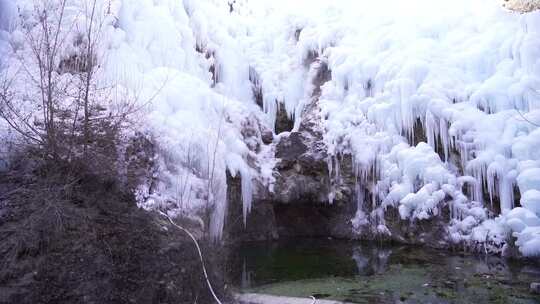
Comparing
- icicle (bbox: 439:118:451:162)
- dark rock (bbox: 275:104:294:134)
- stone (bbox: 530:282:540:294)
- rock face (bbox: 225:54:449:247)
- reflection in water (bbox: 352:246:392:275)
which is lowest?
stone (bbox: 530:282:540:294)

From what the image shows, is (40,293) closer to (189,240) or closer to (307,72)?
(189,240)

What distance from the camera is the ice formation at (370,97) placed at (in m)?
7.88

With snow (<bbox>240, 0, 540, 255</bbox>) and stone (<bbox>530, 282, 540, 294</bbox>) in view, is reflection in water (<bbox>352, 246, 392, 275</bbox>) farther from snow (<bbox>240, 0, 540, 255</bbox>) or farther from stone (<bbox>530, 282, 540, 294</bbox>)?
stone (<bbox>530, 282, 540, 294</bbox>)

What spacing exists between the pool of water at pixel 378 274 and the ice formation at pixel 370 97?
24.3 inches

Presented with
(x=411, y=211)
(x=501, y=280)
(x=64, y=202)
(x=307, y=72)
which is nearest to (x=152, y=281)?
(x=64, y=202)

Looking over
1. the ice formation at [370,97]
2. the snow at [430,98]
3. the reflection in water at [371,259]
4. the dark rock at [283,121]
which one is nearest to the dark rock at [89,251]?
the ice formation at [370,97]

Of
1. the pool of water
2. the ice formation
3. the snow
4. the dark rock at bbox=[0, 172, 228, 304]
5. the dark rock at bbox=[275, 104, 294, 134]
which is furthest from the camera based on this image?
the dark rock at bbox=[275, 104, 294, 134]

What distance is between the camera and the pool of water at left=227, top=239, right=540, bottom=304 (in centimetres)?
582

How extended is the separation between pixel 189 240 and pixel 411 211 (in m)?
4.76

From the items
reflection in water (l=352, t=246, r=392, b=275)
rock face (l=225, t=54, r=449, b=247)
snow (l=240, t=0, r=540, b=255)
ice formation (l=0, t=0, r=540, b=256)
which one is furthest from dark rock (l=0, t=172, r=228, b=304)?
snow (l=240, t=0, r=540, b=255)

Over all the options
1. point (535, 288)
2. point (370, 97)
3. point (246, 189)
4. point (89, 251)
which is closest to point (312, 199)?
point (246, 189)

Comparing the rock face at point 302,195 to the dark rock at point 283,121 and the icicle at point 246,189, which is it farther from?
the dark rock at point 283,121

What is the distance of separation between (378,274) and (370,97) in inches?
159

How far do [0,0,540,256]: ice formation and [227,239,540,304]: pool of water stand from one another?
0.62 metres
